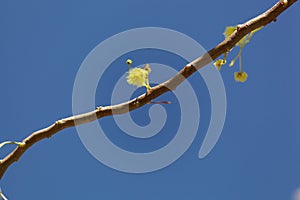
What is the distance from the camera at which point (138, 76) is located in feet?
1.41

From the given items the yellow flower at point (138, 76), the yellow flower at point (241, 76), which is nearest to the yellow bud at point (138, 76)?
the yellow flower at point (138, 76)

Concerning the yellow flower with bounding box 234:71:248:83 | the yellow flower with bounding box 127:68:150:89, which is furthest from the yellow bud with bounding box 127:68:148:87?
the yellow flower with bounding box 234:71:248:83

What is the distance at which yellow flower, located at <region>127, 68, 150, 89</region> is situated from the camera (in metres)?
0.42

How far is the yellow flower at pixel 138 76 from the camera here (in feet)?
1.39

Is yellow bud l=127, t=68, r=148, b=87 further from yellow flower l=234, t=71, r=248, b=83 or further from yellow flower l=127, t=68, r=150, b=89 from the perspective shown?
yellow flower l=234, t=71, r=248, b=83

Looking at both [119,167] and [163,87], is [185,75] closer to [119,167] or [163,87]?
[163,87]

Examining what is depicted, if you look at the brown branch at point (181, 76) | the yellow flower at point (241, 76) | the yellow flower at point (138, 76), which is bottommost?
the yellow flower at point (241, 76)

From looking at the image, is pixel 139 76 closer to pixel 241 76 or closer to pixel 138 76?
pixel 138 76

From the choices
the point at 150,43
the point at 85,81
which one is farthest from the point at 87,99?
the point at 150,43

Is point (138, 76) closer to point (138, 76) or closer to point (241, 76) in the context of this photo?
point (138, 76)

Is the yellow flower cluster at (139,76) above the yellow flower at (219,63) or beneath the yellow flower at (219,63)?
above

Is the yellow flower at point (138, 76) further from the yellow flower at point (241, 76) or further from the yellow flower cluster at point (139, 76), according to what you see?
the yellow flower at point (241, 76)

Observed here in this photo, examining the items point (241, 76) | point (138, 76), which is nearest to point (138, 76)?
point (138, 76)

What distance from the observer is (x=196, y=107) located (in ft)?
1.64
